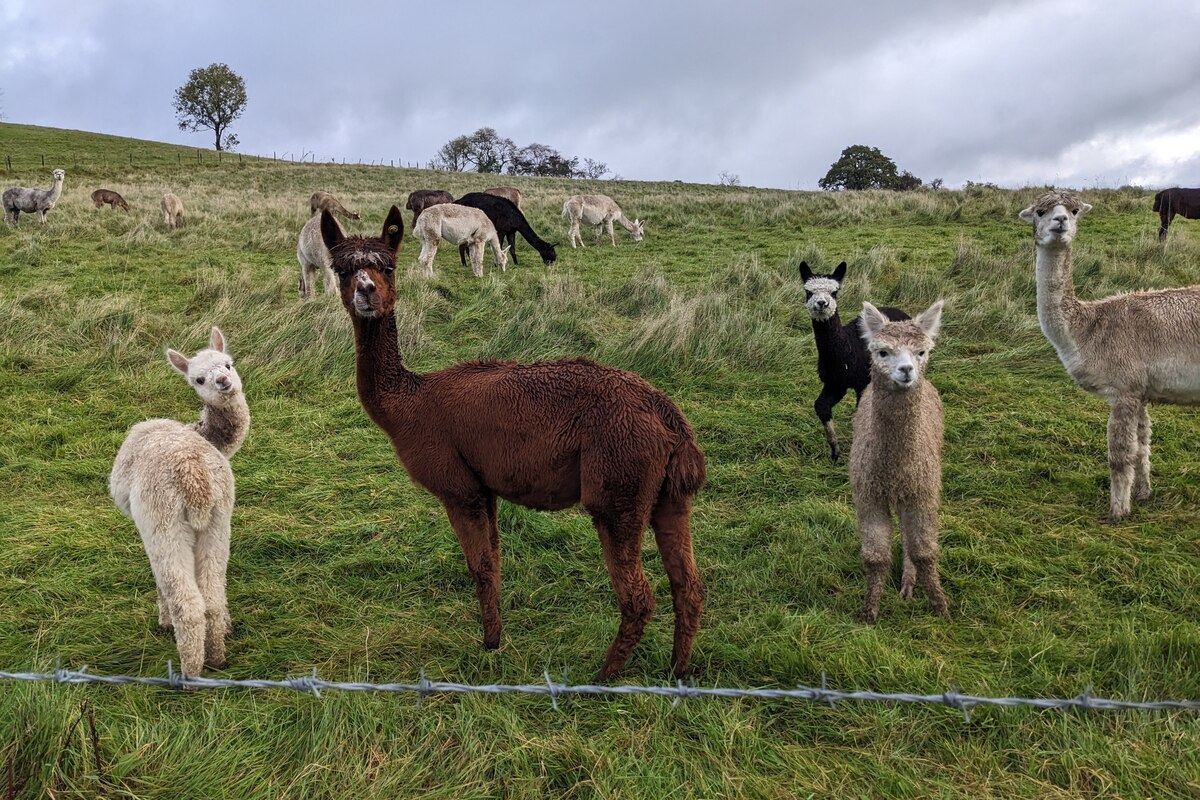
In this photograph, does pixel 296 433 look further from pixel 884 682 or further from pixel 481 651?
pixel 884 682

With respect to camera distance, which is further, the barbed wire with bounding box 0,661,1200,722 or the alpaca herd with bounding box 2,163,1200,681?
the alpaca herd with bounding box 2,163,1200,681

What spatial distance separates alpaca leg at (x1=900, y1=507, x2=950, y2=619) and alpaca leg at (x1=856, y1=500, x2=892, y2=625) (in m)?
0.11

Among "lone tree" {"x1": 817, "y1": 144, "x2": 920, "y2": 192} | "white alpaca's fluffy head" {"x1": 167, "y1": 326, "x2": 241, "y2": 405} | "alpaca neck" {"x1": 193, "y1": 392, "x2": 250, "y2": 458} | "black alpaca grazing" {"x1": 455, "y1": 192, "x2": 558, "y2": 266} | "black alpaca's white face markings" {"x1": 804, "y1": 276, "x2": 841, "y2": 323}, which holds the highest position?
"lone tree" {"x1": 817, "y1": 144, "x2": 920, "y2": 192}

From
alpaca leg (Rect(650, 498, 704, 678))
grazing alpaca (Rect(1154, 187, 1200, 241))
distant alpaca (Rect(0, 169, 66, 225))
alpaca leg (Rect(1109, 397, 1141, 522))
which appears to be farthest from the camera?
distant alpaca (Rect(0, 169, 66, 225))

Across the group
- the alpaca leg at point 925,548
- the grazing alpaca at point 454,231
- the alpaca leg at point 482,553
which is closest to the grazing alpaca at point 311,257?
the grazing alpaca at point 454,231

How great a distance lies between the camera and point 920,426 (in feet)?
11.7

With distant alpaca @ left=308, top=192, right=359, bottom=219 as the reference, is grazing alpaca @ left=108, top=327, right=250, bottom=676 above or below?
below

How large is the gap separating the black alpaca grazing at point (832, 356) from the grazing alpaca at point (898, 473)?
2.21 m

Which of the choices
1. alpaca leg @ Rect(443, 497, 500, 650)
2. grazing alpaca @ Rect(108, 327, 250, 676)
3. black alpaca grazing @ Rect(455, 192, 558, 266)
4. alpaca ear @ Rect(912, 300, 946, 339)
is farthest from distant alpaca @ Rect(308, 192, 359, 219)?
alpaca ear @ Rect(912, 300, 946, 339)

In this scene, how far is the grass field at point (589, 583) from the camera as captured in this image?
2379 mm

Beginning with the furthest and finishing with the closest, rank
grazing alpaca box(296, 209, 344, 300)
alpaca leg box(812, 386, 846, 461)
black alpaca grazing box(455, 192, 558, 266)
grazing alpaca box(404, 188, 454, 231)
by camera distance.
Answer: grazing alpaca box(404, 188, 454, 231) < black alpaca grazing box(455, 192, 558, 266) < grazing alpaca box(296, 209, 344, 300) < alpaca leg box(812, 386, 846, 461)

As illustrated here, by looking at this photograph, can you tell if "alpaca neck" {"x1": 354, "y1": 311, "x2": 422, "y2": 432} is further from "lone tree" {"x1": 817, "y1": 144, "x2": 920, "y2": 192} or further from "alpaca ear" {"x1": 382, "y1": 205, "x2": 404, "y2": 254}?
"lone tree" {"x1": 817, "y1": 144, "x2": 920, "y2": 192}

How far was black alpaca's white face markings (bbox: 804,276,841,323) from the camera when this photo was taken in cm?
594

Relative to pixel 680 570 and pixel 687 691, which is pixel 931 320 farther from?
pixel 687 691
